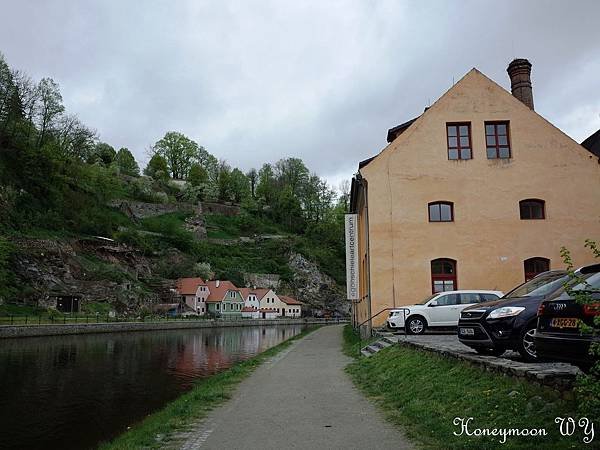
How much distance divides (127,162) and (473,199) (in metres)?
119

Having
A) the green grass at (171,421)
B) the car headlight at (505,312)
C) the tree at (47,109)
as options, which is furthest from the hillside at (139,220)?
the car headlight at (505,312)

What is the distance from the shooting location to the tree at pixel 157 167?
122387 millimetres

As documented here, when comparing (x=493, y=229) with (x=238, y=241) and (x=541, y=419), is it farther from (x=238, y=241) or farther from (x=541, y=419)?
(x=238, y=241)

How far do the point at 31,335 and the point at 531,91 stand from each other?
1420 inches

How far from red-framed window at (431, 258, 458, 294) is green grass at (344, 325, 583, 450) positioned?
12299 mm

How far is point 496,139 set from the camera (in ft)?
79.6

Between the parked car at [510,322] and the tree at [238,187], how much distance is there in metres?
119

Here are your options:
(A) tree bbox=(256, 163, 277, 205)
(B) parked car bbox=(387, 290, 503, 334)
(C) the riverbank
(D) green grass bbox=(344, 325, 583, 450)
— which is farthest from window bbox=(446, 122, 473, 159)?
(A) tree bbox=(256, 163, 277, 205)

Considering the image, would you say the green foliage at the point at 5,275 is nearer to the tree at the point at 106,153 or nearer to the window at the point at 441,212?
the window at the point at 441,212

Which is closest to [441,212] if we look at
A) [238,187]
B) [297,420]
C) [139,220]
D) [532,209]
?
[532,209]

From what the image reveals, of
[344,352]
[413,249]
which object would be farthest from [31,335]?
[413,249]

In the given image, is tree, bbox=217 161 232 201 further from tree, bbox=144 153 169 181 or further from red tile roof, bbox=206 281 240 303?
red tile roof, bbox=206 281 240 303

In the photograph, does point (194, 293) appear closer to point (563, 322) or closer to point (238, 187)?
point (238, 187)

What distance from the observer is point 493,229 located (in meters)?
23.4
